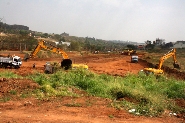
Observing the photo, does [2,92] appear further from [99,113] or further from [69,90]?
[99,113]

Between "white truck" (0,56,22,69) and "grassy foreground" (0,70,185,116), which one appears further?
"white truck" (0,56,22,69)

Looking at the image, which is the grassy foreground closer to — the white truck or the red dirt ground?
the red dirt ground

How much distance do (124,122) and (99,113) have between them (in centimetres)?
134

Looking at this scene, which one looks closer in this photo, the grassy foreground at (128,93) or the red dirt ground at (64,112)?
the red dirt ground at (64,112)

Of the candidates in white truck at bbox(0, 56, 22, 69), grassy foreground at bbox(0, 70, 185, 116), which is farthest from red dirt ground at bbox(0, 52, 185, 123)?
white truck at bbox(0, 56, 22, 69)

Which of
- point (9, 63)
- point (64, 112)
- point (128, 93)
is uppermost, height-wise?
point (9, 63)

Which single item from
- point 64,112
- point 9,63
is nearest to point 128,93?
point 64,112

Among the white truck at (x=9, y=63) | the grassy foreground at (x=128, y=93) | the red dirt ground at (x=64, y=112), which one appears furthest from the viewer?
the white truck at (x=9, y=63)

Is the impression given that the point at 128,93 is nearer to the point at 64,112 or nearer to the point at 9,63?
the point at 64,112

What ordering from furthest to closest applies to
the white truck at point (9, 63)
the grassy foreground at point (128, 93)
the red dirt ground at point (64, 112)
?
the white truck at point (9, 63), the grassy foreground at point (128, 93), the red dirt ground at point (64, 112)

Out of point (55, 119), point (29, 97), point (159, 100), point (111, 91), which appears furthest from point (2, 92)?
point (159, 100)

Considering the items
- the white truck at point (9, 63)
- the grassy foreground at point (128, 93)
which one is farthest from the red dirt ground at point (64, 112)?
the white truck at point (9, 63)

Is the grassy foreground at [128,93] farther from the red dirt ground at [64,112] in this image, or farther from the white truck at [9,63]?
the white truck at [9,63]

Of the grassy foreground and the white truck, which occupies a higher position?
the white truck
